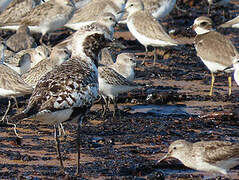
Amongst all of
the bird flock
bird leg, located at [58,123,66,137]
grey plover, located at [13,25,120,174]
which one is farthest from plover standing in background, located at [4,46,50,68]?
grey plover, located at [13,25,120,174]

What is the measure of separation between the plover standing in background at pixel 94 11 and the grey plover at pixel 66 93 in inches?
325

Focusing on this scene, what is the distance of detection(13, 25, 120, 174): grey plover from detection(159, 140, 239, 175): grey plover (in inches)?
44.4

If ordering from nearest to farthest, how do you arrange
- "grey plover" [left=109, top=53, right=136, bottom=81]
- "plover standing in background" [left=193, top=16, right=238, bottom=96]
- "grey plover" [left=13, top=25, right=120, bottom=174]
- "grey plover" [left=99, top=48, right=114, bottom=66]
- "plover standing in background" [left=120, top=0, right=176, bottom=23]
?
"grey plover" [left=13, top=25, right=120, bottom=174] → "grey plover" [left=109, top=53, right=136, bottom=81] → "plover standing in background" [left=193, top=16, right=238, bottom=96] → "grey plover" [left=99, top=48, right=114, bottom=66] → "plover standing in background" [left=120, top=0, right=176, bottom=23]

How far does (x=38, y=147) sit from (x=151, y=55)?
7.11 meters

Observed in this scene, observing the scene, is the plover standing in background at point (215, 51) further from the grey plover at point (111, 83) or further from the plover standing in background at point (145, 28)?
the grey plover at point (111, 83)

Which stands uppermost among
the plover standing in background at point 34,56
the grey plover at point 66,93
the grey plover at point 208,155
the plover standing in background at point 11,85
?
the grey plover at point 66,93

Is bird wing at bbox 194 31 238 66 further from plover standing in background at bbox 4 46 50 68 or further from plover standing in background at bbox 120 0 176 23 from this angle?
plover standing in background at bbox 120 0 176 23

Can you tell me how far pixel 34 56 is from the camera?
39.2 ft

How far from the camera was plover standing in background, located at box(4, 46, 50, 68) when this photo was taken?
11.7 m

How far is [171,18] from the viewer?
737 inches

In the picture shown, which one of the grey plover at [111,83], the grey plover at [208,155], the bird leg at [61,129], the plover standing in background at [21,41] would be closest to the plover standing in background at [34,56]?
the plover standing in background at [21,41]

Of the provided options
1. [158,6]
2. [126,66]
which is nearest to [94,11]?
[158,6]

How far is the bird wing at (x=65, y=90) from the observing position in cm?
654

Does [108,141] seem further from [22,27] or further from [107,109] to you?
[22,27]
